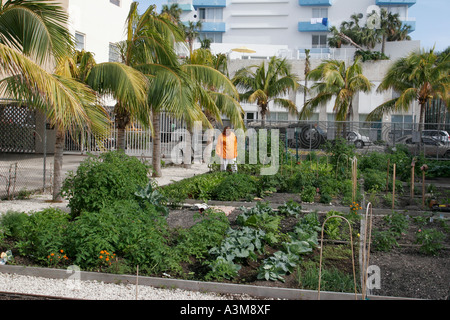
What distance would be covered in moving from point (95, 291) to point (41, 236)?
1.59 m

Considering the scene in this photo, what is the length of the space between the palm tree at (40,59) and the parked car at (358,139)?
1892 cm

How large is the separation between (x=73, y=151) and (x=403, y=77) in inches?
723

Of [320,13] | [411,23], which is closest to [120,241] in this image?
[320,13]

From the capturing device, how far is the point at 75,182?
27.3ft

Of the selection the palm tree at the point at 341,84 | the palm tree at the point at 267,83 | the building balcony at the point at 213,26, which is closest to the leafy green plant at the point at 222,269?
the palm tree at the point at 267,83

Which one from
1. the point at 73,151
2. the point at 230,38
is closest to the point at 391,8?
the point at 230,38

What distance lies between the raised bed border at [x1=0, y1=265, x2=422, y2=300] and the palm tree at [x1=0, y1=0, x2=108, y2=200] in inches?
105

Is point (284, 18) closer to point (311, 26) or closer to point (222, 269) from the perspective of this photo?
point (311, 26)

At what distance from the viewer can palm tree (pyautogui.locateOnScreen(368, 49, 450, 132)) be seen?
22.6 m

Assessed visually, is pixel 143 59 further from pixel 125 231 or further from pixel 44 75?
pixel 125 231

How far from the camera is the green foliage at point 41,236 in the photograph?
6.43 meters

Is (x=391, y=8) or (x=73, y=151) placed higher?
(x=391, y=8)

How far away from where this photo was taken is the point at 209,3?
6094 centimetres
